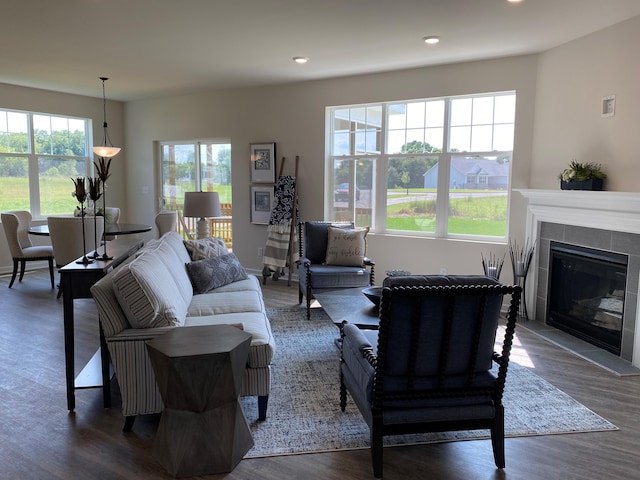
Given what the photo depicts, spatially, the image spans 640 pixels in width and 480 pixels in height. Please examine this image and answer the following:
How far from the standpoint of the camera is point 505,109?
5.09 meters

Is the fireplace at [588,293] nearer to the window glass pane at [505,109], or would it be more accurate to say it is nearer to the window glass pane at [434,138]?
the window glass pane at [505,109]

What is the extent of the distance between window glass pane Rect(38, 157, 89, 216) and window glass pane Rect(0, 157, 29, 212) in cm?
20

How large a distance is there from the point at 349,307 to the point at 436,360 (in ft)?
5.06

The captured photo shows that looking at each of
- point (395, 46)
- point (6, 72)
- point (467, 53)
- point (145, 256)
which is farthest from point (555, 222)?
point (6, 72)

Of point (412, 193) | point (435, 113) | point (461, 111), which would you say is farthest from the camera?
point (412, 193)

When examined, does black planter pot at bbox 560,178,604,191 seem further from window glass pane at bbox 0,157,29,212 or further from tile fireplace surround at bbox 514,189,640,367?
window glass pane at bbox 0,157,29,212

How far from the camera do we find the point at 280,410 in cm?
284

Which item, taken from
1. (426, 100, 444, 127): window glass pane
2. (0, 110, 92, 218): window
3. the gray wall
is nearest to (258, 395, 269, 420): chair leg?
the gray wall

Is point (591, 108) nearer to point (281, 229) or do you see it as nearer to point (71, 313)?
point (281, 229)

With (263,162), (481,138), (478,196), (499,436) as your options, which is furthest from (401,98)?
(499,436)

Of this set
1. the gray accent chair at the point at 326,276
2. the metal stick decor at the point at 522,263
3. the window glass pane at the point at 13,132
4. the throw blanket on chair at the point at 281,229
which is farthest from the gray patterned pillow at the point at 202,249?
the window glass pane at the point at 13,132

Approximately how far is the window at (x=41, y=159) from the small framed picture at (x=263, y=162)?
9.94 ft

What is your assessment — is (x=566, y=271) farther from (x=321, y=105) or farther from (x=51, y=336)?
(x=51, y=336)

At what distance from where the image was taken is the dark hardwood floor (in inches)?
88.1
